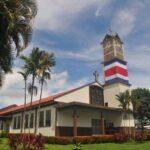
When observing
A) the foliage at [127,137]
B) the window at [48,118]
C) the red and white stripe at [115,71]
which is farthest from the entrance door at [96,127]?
the red and white stripe at [115,71]

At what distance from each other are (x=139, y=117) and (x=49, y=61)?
35.8 m

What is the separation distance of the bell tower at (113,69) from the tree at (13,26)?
27.5 metres

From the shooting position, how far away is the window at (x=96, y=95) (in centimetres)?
3981

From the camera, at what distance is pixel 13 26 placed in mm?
15133

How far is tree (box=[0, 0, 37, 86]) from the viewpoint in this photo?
14711 millimetres

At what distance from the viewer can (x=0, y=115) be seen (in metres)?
49.7

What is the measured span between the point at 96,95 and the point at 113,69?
19.6ft

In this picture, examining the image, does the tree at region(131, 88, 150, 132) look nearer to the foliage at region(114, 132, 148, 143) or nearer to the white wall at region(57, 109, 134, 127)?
the white wall at region(57, 109, 134, 127)

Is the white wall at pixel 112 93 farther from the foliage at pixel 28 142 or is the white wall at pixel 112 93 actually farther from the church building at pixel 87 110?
the foliage at pixel 28 142

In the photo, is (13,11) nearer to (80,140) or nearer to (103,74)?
(80,140)

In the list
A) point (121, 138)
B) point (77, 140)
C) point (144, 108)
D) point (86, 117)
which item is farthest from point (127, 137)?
point (144, 108)

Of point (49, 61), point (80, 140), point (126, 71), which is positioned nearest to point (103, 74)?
point (126, 71)

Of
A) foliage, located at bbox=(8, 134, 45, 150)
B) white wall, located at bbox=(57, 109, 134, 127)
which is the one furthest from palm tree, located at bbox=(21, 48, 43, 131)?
foliage, located at bbox=(8, 134, 45, 150)

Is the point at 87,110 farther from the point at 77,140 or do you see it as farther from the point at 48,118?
the point at 77,140
